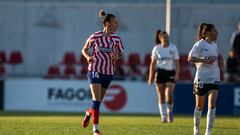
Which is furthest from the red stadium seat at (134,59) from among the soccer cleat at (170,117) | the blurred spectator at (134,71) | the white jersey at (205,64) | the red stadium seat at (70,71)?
the white jersey at (205,64)

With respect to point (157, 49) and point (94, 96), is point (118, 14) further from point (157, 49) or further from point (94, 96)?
point (94, 96)

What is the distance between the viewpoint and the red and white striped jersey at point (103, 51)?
16.3 metres

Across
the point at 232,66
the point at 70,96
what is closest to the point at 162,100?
the point at 70,96

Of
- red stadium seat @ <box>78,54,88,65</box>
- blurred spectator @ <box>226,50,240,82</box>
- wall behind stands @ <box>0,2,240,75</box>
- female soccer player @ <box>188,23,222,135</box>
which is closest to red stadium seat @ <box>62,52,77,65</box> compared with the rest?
red stadium seat @ <box>78,54,88,65</box>

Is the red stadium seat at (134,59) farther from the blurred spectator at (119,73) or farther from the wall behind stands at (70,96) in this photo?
the wall behind stands at (70,96)

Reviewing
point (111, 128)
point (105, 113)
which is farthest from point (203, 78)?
point (105, 113)

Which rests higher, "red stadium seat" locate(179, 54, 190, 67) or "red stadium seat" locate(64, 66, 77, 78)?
"red stadium seat" locate(179, 54, 190, 67)

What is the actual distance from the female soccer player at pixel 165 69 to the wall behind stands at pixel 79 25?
1269 cm

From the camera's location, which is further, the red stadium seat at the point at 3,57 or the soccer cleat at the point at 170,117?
the red stadium seat at the point at 3,57

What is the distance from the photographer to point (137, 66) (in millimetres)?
33656

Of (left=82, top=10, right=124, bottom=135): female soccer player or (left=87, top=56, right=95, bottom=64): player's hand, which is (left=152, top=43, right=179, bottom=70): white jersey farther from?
(left=87, top=56, right=95, bottom=64): player's hand

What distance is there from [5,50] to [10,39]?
50 cm

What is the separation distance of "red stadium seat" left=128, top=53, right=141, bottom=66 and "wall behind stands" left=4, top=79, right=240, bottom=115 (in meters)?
5.42

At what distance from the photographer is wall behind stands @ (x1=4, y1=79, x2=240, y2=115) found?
2806cm
